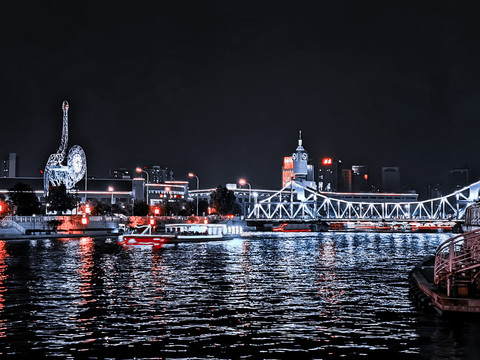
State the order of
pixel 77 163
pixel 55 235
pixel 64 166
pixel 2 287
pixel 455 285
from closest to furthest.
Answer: pixel 455 285 → pixel 2 287 → pixel 55 235 → pixel 77 163 → pixel 64 166

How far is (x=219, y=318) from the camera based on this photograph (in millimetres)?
26922

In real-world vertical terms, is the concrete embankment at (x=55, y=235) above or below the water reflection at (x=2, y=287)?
above

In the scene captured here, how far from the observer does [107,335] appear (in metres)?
23.1

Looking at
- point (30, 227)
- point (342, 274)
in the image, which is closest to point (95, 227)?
point (30, 227)

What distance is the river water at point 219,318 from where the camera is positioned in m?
20.8

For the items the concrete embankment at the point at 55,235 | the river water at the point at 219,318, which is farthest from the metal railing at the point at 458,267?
the concrete embankment at the point at 55,235

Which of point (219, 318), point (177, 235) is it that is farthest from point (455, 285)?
point (177, 235)

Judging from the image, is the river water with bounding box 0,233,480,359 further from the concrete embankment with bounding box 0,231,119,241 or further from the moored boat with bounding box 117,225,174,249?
the concrete embankment with bounding box 0,231,119,241

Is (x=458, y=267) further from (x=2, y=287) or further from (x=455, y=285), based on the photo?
(x=2, y=287)

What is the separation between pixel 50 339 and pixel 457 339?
47.2 feet

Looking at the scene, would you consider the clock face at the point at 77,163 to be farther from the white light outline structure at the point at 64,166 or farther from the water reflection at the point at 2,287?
the water reflection at the point at 2,287

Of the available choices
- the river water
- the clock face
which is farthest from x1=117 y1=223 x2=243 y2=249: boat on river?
the river water

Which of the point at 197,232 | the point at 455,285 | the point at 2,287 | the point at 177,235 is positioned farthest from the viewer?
the point at 197,232

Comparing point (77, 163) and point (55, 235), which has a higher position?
point (77, 163)
